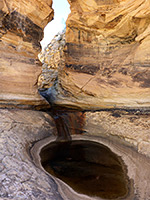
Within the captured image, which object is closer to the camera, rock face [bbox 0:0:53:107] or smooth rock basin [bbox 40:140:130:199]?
smooth rock basin [bbox 40:140:130:199]

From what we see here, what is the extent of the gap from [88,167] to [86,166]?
7cm

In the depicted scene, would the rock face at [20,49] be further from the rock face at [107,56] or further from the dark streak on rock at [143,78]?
the dark streak on rock at [143,78]

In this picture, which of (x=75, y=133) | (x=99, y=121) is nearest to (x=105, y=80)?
(x=99, y=121)

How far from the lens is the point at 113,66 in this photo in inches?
267

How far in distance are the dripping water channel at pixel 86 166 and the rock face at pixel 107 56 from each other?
2094 millimetres

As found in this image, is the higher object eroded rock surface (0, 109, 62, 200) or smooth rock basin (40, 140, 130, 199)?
eroded rock surface (0, 109, 62, 200)

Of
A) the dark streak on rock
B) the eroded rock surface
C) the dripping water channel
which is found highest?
the dark streak on rock

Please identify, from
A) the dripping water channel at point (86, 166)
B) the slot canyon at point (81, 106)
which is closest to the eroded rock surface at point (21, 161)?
the slot canyon at point (81, 106)

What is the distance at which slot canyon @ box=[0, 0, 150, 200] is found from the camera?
3053 millimetres

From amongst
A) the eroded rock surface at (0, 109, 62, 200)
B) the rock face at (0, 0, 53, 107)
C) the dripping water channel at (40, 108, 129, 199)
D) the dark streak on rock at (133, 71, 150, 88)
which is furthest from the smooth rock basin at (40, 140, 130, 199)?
the dark streak on rock at (133, 71, 150, 88)

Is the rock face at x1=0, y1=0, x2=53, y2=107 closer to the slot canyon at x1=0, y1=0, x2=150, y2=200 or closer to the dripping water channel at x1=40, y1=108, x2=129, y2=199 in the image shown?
the slot canyon at x1=0, y1=0, x2=150, y2=200

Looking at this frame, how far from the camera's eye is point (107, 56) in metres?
7.04

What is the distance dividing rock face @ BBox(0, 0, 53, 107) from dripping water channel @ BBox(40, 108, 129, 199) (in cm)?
192

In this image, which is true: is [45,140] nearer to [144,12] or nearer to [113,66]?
[113,66]
